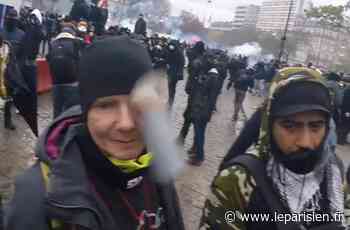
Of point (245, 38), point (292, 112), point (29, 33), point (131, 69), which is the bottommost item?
point (245, 38)

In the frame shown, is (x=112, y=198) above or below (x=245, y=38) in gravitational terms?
above

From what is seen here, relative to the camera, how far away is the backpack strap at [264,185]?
193 centimetres

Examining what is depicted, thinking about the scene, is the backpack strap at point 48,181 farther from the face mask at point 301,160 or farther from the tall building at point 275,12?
the tall building at point 275,12

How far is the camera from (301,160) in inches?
78.8

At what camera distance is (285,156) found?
79.4 inches

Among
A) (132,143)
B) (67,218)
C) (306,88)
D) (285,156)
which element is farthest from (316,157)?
(67,218)

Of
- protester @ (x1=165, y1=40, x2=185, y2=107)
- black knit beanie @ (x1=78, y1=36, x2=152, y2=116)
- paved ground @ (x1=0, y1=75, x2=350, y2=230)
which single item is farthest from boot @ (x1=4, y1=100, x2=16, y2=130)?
black knit beanie @ (x1=78, y1=36, x2=152, y2=116)

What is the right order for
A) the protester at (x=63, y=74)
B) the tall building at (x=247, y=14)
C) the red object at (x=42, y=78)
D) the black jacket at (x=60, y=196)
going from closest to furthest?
1. the black jacket at (x=60, y=196)
2. the protester at (x=63, y=74)
3. the red object at (x=42, y=78)
4. the tall building at (x=247, y=14)

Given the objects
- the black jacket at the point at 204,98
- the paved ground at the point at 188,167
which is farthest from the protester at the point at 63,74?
the black jacket at the point at 204,98

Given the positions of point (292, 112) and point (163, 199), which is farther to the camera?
point (292, 112)

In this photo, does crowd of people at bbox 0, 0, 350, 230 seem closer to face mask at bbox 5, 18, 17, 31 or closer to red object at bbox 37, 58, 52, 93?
face mask at bbox 5, 18, 17, 31

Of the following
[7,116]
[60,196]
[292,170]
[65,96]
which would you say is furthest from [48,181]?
[7,116]

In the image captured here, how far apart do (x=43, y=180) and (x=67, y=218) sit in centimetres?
14

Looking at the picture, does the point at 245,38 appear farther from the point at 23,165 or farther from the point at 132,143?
the point at 132,143
